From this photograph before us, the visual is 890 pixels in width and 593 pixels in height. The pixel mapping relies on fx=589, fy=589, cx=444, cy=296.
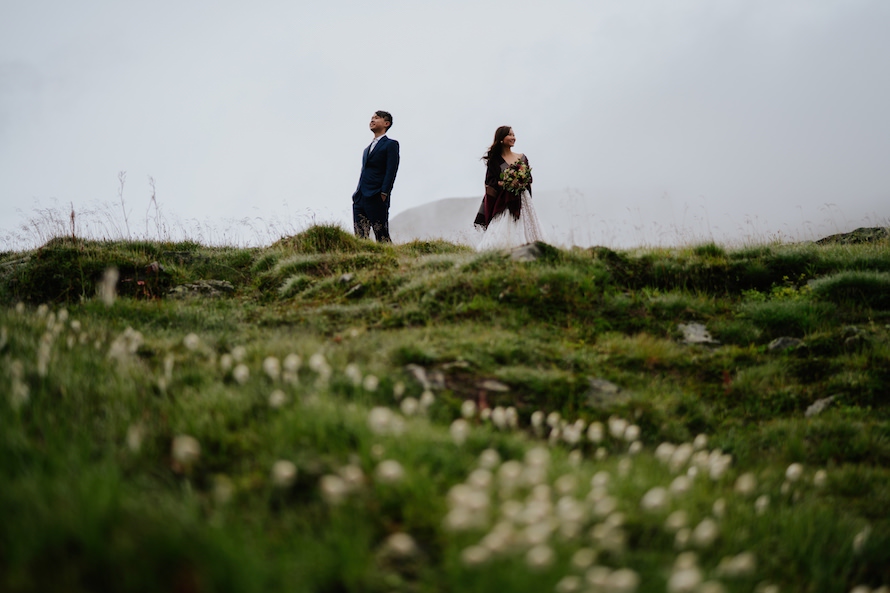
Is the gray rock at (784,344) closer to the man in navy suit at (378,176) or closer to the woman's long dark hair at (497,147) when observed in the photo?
the woman's long dark hair at (497,147)

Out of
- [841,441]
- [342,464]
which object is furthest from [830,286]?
[342,464]

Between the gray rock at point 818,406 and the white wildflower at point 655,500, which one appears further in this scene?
the gray rock at point 818,406

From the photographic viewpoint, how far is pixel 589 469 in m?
3.43

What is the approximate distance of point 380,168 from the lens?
1366 cm

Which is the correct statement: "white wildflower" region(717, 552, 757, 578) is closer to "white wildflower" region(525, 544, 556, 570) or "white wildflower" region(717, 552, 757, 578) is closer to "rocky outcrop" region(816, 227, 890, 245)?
"white wildflower" region(525, 544, 556, 570)

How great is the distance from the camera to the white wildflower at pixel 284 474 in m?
2.27

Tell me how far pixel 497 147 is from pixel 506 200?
4.14ft

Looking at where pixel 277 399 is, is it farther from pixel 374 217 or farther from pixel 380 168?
pixel 380 168

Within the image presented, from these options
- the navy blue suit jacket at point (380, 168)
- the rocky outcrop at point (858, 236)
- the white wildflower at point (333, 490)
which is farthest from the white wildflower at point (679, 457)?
the rocky outcrop at point (858, 236)

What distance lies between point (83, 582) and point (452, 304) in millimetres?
5200

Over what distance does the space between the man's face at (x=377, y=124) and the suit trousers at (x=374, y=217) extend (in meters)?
1.51

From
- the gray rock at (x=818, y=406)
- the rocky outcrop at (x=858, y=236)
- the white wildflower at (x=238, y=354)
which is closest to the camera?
the white wildflower at (x=238, y=354)

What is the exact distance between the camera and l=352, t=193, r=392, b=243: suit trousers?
13.7 metres

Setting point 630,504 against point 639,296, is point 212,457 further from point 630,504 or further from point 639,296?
point 639,296
